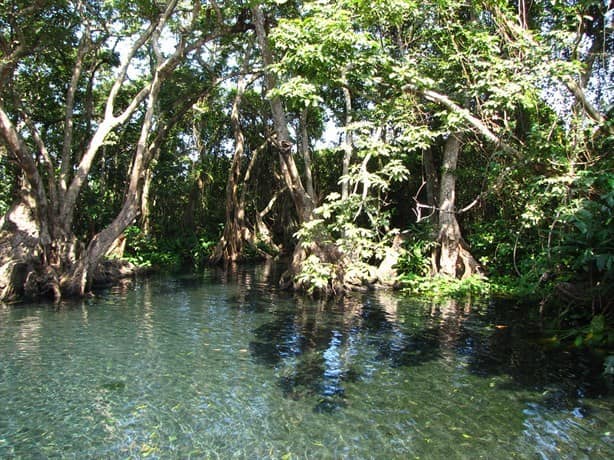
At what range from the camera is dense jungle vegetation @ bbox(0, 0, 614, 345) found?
7238mm

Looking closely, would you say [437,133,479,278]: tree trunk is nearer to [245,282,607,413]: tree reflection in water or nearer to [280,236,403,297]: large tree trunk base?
[280,236,403,297]: large tree trunk base

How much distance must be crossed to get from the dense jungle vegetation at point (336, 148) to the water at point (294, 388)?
4.45 feet

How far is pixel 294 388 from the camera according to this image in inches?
240

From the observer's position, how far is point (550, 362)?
7004 mm

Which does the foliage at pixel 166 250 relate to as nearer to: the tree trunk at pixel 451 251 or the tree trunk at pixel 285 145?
the tree trunk at pixel 285 145

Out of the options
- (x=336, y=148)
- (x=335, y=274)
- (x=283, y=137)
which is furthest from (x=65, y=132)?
(x=335, y=274)

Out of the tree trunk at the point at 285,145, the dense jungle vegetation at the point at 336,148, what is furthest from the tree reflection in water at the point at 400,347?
the tree trunk at the point at 285,145

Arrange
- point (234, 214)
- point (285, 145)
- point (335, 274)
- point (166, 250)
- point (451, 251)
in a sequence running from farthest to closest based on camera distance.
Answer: point (166, 250) → point (234, 214) → point (451, 251) → point (285, 145) → point (335, 274)

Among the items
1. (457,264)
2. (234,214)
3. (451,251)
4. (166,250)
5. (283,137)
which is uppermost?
(283,137)

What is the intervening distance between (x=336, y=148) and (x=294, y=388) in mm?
8815

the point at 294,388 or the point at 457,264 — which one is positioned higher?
the point at 457,264

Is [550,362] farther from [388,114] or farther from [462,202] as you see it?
[462,202]

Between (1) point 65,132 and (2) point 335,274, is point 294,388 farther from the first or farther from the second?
(1) point 65,132

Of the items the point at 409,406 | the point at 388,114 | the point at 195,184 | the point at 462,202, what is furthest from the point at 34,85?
the point at 409,406
